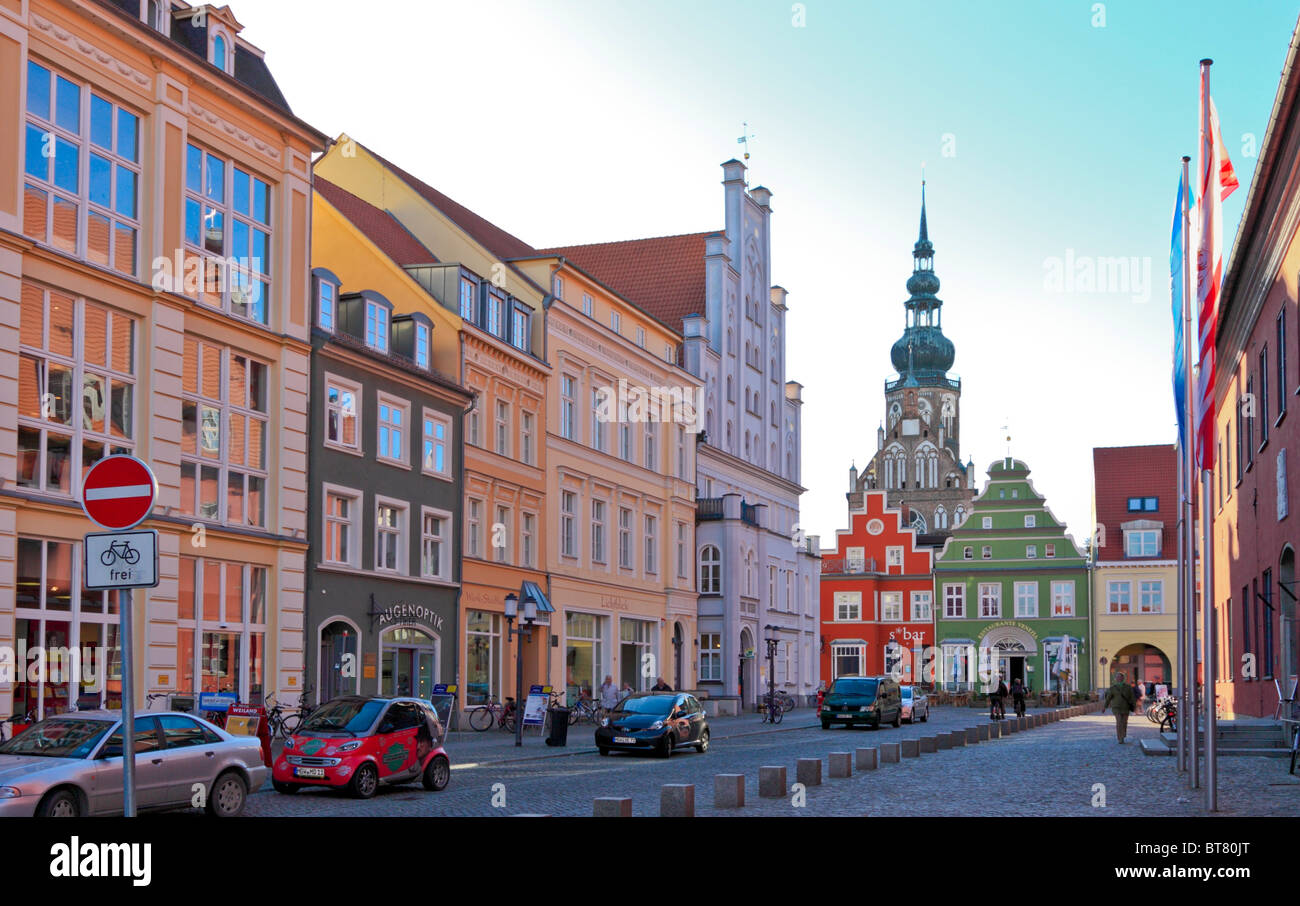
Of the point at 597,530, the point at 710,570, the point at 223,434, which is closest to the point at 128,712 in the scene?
the point at 223,434

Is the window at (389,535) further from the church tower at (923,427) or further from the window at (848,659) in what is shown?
the church tower at (923,427)

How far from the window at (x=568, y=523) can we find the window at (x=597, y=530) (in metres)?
1.52

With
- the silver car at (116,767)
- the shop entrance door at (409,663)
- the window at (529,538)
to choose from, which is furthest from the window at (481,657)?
the silver car at (116,767)

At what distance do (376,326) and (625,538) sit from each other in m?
18.2

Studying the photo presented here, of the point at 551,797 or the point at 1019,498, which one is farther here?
the point at 1019,498

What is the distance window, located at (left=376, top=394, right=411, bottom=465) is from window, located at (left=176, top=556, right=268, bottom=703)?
5.92m

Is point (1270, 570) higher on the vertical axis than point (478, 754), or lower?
higher

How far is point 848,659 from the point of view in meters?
94.2

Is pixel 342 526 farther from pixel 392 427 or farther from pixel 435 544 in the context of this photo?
pixel 435 544

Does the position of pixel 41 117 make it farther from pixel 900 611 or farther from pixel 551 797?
pixel 900 611

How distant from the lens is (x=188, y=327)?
95.9ft

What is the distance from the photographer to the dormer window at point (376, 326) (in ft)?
120
